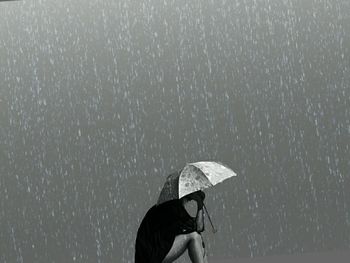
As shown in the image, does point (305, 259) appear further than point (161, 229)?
Yes

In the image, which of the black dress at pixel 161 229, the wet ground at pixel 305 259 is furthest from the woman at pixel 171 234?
the wet ground at pixel 305 259

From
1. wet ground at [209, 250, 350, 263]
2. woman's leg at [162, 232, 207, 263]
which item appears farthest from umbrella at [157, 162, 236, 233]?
wet ground at [209, 250, 350, 263]

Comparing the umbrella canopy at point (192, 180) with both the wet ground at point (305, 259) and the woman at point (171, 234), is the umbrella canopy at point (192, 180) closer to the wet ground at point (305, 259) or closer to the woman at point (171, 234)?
the woman at point (171, 234)

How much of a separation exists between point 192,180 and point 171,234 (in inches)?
8.5

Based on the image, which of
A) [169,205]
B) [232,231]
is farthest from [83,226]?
[169,205]

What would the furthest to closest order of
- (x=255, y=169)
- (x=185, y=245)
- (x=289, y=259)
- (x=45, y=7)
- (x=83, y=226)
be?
(x=45, y=7), (x=83, y=226), (x=255, y=169), (x=289, y=259), (x=185, y=245)

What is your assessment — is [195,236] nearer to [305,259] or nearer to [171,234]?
[171,234]

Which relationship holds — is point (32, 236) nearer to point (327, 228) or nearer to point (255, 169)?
point (255, 169)

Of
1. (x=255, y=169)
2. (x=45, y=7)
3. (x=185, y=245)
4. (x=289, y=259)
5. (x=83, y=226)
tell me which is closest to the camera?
(x=185, y=245)

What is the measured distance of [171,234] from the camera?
135 inches

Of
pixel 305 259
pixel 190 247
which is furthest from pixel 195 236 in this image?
pixel 305 259

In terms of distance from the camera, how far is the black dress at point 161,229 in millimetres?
3412

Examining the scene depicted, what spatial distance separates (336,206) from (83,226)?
2.78 m

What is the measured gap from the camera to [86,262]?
33.5 ft
